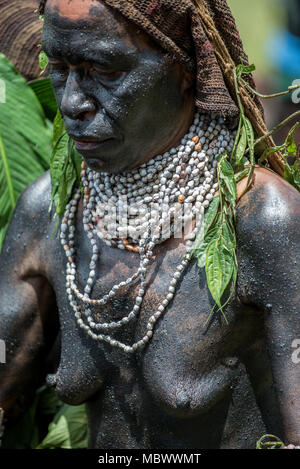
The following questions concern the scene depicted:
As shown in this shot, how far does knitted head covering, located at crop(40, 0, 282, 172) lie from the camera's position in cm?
188

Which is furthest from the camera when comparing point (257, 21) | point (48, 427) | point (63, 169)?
point (257, 21)

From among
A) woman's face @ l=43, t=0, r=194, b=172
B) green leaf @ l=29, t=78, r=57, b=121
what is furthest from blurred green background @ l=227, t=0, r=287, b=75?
woman's face @ l=43, t=0, r=194, b=172

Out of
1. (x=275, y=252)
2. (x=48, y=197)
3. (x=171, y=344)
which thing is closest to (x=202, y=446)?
(x=171, y=344)

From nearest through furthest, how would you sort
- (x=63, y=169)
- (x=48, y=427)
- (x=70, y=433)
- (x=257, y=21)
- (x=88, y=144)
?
1. (x=88, y=144)
2. (x=63, y=169)
3. (x=70, y=433)
4. (x=48, y=427)
5. (x=257, y=21)

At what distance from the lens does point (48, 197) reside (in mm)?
2299

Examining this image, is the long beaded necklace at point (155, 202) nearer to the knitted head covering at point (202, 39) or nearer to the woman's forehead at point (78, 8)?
the knitted head covering at point (202, 39)

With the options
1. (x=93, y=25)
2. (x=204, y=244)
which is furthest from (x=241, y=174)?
(x=93, y=25)

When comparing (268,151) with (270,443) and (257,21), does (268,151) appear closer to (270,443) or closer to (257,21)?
(270,443)

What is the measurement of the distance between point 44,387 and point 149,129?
1.07 m

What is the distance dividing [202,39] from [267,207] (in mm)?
389

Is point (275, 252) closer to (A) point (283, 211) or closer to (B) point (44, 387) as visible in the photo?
(A) point (283, 211)

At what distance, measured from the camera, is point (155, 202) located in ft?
6.68

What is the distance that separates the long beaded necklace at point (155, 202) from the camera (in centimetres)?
201
